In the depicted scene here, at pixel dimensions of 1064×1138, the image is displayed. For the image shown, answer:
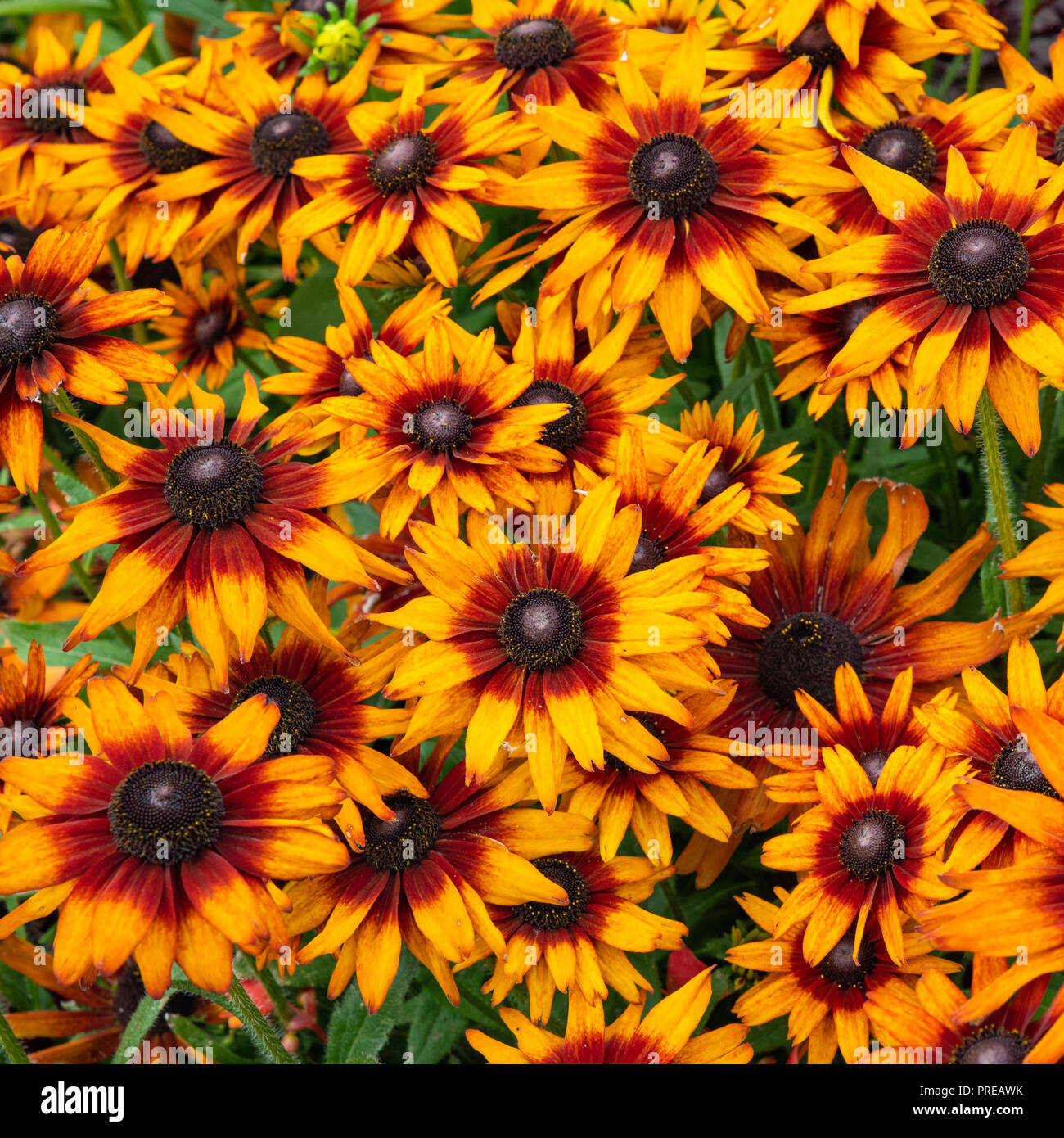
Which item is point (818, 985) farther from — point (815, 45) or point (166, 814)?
point (815, 45)

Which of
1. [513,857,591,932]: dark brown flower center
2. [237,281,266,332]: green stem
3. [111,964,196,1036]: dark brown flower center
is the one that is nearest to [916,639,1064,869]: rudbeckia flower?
[513,857,591,932]: dark brown flower center

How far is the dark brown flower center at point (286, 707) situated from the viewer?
1.51 m

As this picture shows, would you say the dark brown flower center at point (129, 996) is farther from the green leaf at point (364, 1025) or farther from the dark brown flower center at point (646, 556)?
the dark brown flower center at point (646, 556)

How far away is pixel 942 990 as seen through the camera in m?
1.26

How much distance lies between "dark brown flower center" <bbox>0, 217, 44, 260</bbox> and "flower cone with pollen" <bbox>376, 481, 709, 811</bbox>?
1.55 metres

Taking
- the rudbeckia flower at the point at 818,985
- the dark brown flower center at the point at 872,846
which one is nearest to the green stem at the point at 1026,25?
the dark brown flower center at the point at 872,846

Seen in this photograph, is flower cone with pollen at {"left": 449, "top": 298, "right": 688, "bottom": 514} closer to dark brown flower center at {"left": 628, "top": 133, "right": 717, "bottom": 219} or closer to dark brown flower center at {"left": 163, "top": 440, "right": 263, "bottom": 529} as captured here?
dark brown flower center at {"left": 628, "top": 133, "right": 717, "bottom": 219}

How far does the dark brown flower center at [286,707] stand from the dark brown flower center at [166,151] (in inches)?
41.9

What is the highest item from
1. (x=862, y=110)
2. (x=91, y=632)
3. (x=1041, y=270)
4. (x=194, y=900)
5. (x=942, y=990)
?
(x=862, y=110)

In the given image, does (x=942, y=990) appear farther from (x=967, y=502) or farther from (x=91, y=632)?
(x=967, y=502)

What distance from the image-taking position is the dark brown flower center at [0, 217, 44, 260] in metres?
2.60

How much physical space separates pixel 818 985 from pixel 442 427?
2.70 ft

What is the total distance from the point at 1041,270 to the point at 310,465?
2.98ft

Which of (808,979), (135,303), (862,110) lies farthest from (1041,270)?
(135,303)
